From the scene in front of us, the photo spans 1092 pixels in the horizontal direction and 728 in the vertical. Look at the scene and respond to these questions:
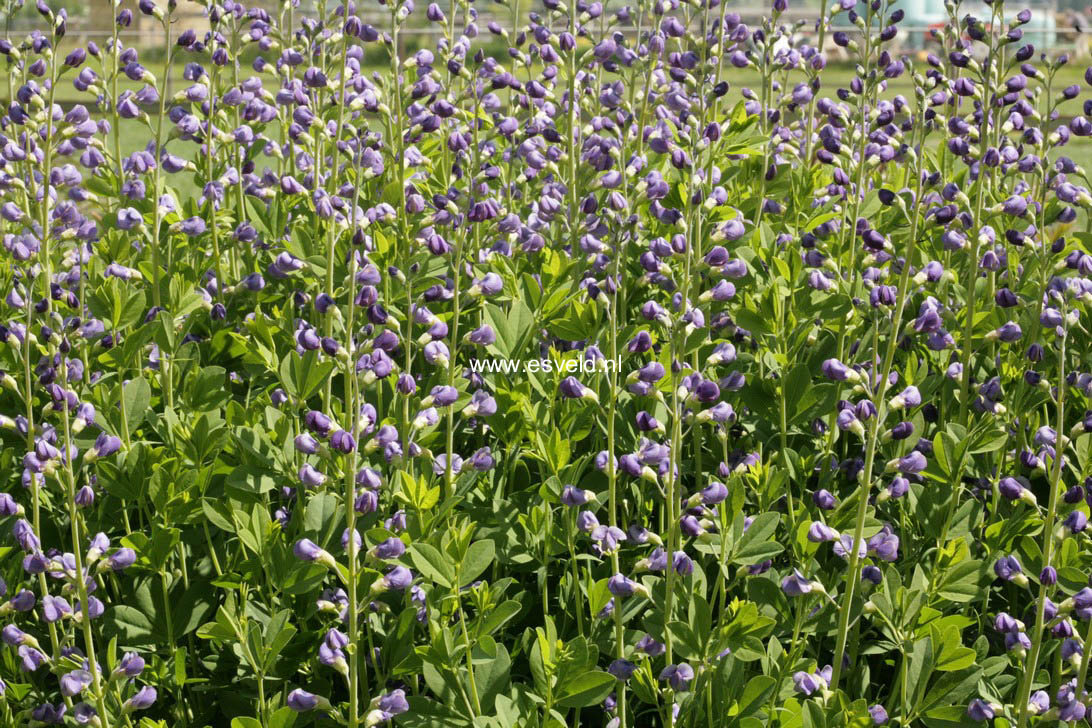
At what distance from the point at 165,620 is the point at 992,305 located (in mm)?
2490

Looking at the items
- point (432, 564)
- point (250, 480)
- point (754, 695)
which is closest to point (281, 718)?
point (432, 564)

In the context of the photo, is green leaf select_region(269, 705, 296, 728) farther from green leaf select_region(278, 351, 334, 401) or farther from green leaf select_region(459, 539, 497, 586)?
green leaf select_region(278, 351, 334, 401)

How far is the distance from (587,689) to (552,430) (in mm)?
802

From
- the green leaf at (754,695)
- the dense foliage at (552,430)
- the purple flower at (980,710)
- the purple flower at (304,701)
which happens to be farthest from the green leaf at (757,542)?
the purple flower at (304,701)

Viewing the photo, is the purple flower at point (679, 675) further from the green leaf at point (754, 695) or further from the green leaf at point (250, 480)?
the green leaf at point (250, 480)

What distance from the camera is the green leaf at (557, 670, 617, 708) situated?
8.98 ft

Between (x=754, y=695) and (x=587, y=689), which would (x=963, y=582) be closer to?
(x=754, y=695)

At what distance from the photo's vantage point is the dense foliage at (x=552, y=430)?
111 inches

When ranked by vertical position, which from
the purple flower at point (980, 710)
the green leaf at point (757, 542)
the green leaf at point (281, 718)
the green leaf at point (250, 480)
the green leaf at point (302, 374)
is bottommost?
the green leaf at point (281, 718)

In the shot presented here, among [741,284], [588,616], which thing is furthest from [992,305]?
[588,616]

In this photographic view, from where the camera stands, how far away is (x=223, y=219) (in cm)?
426

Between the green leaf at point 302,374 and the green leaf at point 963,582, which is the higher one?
the green leaf at point 302,374

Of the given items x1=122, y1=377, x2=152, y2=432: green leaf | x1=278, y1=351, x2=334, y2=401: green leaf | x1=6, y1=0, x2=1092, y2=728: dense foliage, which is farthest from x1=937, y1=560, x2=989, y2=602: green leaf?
x1=122, y1=377, x2=152, y2=432: green leaf

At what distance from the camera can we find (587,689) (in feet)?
9.04
